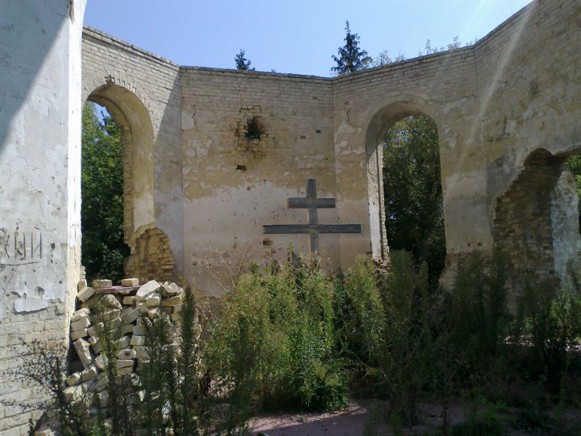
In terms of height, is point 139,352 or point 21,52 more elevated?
point 21,52

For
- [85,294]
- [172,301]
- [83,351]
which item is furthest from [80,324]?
[172,301]

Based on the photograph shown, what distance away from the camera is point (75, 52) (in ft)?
21.1

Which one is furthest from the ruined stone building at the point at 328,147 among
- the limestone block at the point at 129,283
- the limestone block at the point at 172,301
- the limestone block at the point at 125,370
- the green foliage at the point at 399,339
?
the green foliage at the point at 399,339

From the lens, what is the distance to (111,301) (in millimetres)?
5535

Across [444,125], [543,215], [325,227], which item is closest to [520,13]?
[444,125]

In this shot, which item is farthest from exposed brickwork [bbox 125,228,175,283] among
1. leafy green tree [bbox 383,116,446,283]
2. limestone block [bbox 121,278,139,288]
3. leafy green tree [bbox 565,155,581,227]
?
leafy green tree [bbox 565,155,581,227]

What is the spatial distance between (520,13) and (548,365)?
607 centimetres

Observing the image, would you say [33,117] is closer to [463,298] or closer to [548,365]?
[463,298]

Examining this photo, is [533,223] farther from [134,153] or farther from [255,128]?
[134,153]

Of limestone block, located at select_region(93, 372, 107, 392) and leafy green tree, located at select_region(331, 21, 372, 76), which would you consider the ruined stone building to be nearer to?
limestone block, located at select_region(93, 372, 107, 392)

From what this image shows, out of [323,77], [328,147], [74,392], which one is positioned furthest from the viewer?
[323,77]

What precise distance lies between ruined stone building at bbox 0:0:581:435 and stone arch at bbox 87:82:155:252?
0.03 metres

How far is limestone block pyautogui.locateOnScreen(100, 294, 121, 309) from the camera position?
5.48m

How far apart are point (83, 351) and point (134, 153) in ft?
17.8
